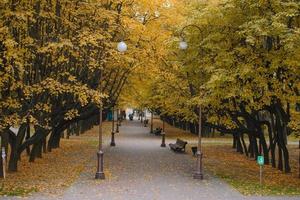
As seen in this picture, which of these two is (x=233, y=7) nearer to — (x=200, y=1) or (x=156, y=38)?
(x=200, y=1)

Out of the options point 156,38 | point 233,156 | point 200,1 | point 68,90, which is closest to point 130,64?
point 156,38

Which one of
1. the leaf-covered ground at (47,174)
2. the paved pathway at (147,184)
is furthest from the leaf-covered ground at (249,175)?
the leaf-covered ground at (47,174)

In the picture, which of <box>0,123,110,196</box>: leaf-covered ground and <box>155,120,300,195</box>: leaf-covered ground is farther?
<box>155,120,300,195</box>: leaf-covered ground

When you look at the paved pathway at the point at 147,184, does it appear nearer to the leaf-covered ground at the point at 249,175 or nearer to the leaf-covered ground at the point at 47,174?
the leaf-covered ground at the point at 47,174

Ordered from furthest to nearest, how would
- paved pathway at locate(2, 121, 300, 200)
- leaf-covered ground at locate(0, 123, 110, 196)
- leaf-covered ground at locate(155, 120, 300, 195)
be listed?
leaf-covered ground at locate(155, 120, 300, 195) → leaf-covered ground at locate(0, 123, 110, 196) → paved pathway at locate(2, 121, 300, 200)

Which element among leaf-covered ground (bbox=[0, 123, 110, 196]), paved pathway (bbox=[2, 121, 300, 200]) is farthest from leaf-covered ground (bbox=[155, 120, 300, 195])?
leaf-covered ground (bbox=[0, 123, 110, 196])

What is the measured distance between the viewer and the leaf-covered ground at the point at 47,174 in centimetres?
1700

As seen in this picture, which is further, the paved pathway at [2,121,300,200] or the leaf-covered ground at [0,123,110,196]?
the leaf-covered ground at [0,123,110,196]

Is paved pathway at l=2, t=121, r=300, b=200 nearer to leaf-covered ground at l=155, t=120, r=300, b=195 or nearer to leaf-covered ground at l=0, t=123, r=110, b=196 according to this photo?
leaf-covered ground at l=0, t=123, r=110, b=196

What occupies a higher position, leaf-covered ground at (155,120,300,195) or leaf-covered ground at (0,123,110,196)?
leaf-covered ground at (0,123,110,196)

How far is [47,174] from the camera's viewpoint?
21094 millimetres

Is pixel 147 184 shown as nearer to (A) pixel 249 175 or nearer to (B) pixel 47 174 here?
(B) pixel 47 174

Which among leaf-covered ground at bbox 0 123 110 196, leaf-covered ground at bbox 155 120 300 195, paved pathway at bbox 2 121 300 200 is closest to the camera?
paved pathway at bbox 2 121 300 200

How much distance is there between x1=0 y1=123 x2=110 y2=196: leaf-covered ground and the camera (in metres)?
17.0
